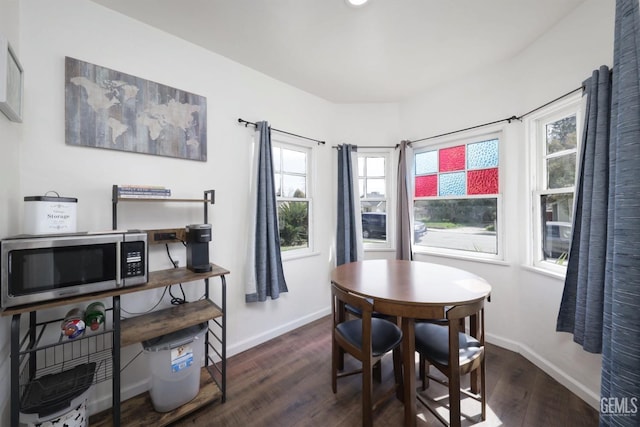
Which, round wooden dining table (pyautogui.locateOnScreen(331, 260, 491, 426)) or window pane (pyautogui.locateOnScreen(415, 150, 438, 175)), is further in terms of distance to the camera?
window pane (pyautogui.locateOnScreen(415, 150, 438, 175))

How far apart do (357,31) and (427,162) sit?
1741 mm

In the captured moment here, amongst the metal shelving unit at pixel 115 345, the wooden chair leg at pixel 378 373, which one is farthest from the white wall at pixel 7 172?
the wooden chair leg at pixel 378 373

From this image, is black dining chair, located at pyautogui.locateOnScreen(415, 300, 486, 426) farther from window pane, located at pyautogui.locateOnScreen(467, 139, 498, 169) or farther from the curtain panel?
window pane, located at pyautogui.locateOnScreen(467, 139, 498, 169)

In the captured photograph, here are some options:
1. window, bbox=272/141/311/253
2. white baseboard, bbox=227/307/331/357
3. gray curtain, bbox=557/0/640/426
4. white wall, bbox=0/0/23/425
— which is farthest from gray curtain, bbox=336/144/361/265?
white wall, bbox=0/0/23/425

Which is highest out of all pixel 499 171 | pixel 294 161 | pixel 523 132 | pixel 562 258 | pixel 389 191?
pixel 523 132

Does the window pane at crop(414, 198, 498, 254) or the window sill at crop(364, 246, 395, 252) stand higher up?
the window pane at crop(414, 198, 498, 254)

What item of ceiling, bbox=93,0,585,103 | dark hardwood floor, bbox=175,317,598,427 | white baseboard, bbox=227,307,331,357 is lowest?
dark hardwood floor, bbox=175,317,598,427

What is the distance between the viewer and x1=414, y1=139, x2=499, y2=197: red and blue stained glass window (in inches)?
98.6

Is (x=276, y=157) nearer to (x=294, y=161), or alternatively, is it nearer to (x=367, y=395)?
(x=294, y=161)

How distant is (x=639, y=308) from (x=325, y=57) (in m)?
2.63

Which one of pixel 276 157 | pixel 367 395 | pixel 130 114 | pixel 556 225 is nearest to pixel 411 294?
pixel 367 395

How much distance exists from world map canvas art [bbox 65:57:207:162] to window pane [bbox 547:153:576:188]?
119 inches

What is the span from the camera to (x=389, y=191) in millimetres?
3229

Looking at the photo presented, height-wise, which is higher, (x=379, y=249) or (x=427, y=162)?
(x=427, y=162)
